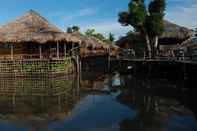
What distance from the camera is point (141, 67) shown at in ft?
112

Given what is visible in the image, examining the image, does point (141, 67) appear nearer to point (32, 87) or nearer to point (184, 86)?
point (184, 86)

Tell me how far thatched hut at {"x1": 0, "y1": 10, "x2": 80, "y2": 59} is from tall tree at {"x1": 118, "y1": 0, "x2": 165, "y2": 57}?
6.01 metres

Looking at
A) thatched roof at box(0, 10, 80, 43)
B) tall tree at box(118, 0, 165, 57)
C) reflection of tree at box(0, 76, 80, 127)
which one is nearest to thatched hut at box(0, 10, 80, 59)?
thatched roof at box(0, 10, 80, 43)

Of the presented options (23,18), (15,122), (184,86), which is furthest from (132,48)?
(15,122)

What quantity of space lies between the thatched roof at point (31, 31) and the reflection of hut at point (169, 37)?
1041 centimetres

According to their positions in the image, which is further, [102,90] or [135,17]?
[135,17]

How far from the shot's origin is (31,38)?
3009cm

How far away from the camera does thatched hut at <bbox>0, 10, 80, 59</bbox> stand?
30219 millimetres

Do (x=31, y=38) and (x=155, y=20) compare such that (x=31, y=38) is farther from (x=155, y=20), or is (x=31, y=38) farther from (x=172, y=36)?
(x=172, y=36)

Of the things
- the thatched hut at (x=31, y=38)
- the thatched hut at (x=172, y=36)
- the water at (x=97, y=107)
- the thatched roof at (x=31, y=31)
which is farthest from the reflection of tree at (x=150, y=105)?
the thatched hut at (x=172, y=36)

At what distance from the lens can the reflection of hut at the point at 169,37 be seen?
37688 mm

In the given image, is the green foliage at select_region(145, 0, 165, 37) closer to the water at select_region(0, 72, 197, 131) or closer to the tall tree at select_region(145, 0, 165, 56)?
the tall tree at select_region(145, 0, 165, 56)

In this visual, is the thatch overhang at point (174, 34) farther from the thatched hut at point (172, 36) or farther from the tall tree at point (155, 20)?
the tall tree at point (155, 20)

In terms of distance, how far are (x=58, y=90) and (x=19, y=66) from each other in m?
8.98
